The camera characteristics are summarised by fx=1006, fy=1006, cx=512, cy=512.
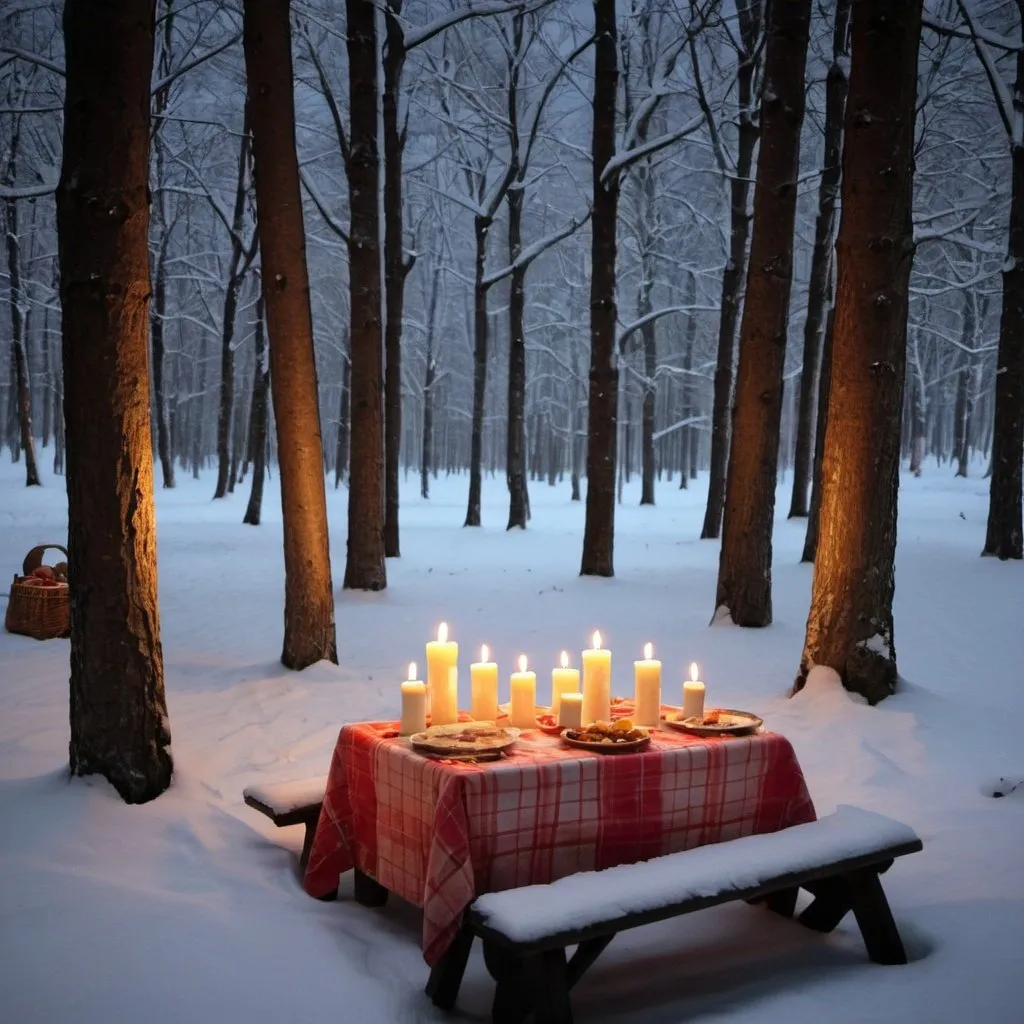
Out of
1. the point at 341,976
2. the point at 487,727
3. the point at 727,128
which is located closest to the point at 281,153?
the point at 487,727

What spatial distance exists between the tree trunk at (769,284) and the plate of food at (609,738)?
5.70m

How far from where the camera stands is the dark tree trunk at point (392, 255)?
13.2 metres

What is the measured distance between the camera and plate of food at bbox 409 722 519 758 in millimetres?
3480

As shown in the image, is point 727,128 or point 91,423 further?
point 727,128

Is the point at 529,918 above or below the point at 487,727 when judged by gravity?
below

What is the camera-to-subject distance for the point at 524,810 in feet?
11.3

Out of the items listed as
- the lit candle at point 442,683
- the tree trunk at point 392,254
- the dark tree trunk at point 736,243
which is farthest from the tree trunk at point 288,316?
the dark tree trunk at point 736,243

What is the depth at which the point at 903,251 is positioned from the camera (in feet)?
22.0

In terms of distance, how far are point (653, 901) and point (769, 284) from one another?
A: 693cm

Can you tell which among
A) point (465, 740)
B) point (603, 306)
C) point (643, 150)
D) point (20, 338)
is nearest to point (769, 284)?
point (643, 150)

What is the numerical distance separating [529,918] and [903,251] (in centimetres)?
540

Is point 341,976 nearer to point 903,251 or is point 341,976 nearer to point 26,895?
point 26,895

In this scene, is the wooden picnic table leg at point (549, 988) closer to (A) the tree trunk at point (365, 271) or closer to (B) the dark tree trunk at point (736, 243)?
(A) the tree trunk at point (365, 271)

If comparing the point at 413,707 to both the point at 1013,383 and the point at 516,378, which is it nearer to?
the point at 1013,383
